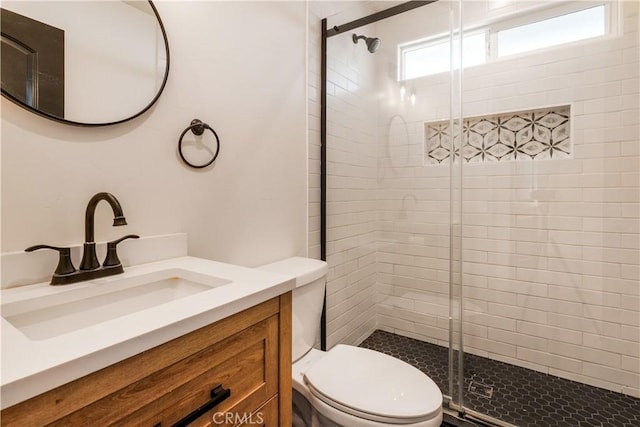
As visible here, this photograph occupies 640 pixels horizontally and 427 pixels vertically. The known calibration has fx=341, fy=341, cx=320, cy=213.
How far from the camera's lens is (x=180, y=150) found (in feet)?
3.92

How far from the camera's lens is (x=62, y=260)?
853mm

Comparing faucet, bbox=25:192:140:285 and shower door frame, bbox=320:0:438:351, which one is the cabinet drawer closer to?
faucet, bbox=25:192:140:285

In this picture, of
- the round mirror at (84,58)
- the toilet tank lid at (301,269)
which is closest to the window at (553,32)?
the toilet tank lid at (301,269)

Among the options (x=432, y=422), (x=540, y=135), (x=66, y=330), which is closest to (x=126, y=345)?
(x=66, y=330)

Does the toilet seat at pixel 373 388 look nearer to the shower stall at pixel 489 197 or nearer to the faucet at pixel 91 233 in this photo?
the shower stall at pixel 489 197

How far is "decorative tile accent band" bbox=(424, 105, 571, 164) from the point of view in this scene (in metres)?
1.96

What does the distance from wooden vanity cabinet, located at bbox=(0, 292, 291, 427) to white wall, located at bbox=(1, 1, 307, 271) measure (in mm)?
539

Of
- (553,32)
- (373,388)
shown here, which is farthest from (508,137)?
(373,388)

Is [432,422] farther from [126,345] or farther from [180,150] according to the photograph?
[180,150]

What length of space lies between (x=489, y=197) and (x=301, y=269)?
136cm

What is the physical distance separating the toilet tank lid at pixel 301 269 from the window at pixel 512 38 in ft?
4.78

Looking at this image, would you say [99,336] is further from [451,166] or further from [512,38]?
[512,38]

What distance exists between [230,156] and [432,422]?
1204 mm

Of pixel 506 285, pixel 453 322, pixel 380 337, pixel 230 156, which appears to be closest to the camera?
pixel 230 156
